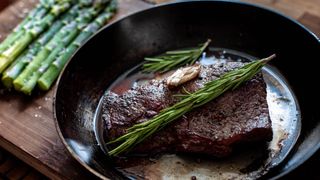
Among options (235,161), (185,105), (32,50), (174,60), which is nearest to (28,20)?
(32,50)

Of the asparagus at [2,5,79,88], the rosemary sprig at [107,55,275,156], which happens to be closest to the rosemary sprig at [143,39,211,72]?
the rosemary sprig at [107,55,275,156]

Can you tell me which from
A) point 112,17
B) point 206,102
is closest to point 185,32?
point 112,17

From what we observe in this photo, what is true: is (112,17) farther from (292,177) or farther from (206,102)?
(292,177)

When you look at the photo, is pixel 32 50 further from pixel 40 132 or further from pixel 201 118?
pixel 201 118

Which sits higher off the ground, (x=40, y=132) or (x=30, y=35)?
(x=30, y=35)

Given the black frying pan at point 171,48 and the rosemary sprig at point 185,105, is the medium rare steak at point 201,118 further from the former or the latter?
the black frying pan at point 171,48

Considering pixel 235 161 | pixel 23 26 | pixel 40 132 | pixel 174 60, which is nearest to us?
pixel 235 161

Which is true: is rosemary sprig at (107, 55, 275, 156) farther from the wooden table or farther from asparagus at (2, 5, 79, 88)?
asparagus at (2, 5, 79, 88)
